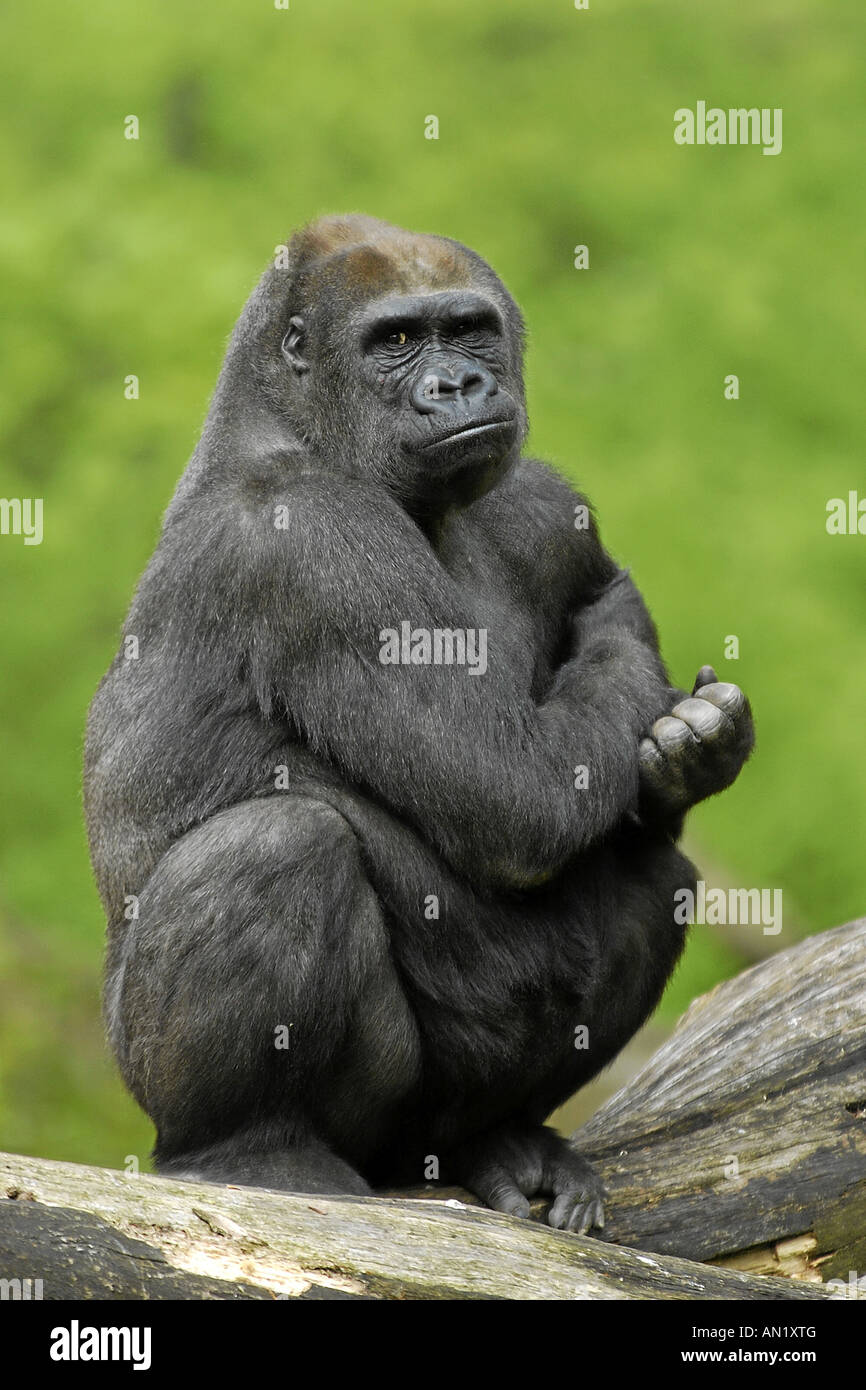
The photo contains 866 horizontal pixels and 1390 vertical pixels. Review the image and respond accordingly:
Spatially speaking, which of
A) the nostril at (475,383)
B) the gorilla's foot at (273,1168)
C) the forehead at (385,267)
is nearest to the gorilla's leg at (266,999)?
the gorilla's foot at (273,1168)

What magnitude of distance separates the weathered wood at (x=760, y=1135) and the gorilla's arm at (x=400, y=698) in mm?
930

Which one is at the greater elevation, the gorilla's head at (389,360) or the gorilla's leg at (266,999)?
the gorilla's head at (389,360)

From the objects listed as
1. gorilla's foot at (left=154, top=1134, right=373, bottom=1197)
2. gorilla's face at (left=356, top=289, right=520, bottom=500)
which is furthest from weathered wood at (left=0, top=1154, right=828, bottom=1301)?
gorilla's face at (left=356, top=289, right=520, bottom=500)

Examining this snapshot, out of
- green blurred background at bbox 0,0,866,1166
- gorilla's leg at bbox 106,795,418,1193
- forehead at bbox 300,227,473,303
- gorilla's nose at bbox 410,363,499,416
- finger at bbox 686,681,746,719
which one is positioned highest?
green blurred background at bbox 0,0,866,1166

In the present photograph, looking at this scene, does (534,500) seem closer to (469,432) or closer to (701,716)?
(469,432)

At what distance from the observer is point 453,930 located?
4293 mm

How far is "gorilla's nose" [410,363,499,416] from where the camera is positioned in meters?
4.43

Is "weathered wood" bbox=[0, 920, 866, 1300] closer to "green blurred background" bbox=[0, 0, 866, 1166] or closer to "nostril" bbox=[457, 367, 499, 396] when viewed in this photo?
Result: "nostril" bbox=[457, 367, 499, 396]

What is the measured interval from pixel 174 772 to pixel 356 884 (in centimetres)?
66

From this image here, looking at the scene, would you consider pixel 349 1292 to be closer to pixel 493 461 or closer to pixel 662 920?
pixel 662 920

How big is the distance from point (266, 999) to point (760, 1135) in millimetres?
1501

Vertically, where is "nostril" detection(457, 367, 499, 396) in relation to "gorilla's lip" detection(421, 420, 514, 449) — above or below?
above

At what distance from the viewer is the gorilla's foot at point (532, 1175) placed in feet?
14.0

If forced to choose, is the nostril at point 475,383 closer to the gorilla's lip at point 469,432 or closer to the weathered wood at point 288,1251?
the gorilla's lip at point 469,432
